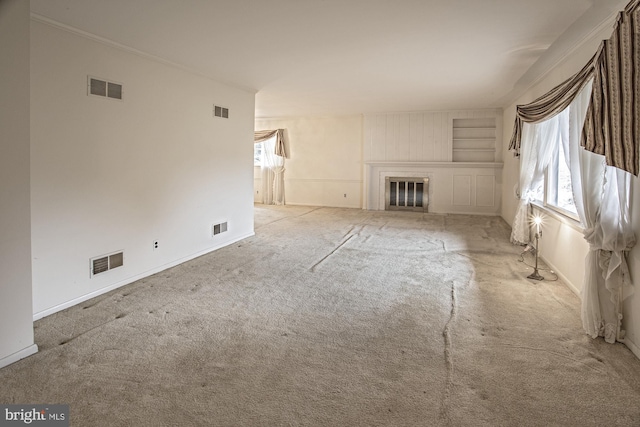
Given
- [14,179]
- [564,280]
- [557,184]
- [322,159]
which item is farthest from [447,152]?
[14,179]

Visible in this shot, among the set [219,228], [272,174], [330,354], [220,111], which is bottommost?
[330,354]

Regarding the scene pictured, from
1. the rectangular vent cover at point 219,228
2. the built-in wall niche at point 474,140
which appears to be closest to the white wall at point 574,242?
the built-in wall niche at point 474,140

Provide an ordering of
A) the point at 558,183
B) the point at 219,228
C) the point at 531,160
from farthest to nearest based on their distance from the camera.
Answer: the point at 219,228 < the point at 531,160 < the point at 558,183

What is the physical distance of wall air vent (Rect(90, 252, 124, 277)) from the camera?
3.24 m

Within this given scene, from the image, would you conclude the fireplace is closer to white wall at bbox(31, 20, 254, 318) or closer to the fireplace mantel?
the fireplace mantel

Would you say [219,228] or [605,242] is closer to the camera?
[605,242]

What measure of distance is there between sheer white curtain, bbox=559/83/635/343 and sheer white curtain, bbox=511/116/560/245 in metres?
1.89

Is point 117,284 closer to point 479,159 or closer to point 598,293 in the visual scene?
point 598,293

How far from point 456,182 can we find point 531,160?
3.45m

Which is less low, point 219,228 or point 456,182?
point 456,182

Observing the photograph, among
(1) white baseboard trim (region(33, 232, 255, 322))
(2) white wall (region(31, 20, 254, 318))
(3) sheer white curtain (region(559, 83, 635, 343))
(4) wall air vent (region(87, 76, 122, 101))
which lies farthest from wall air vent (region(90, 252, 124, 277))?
(3) sheer white curtain (region(559, 83, 635, 343))

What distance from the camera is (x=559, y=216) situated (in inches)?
154

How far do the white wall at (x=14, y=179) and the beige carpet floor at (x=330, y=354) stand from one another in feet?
0.79

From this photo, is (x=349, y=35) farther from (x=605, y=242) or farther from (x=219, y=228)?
(x=219, y=228)
